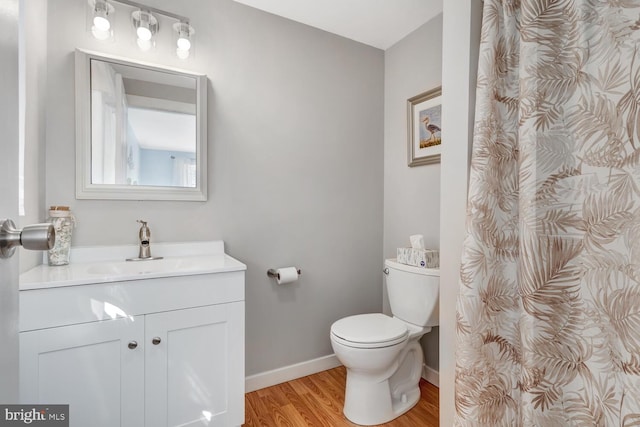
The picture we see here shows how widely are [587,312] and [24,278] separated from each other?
1887 millimetres

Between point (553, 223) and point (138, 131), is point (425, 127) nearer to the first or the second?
point (553, 223)

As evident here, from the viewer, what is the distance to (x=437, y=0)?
1889 millimetres

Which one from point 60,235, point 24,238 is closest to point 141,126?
point 60,235

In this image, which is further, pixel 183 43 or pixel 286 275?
pixel 286 275

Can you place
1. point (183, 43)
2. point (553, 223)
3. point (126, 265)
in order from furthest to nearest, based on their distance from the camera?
point (183, 43) → point (126, 265) → point (553, 223)

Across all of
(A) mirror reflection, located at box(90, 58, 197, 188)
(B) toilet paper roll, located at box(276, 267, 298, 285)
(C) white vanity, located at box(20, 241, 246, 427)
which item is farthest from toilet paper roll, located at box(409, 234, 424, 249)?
(A) mirror reflection, located at box(90, 58, 197, 188)

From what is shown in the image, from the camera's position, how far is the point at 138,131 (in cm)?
167

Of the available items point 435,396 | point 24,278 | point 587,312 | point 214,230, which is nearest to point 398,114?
point 214,230

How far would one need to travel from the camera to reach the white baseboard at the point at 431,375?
6.63ft

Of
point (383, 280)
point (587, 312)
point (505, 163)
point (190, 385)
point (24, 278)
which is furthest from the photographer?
point (383, 280)

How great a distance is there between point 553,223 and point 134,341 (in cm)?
155

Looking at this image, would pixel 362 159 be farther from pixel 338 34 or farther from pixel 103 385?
pixel 103 385

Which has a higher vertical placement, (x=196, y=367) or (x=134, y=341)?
(x=134, y=341)

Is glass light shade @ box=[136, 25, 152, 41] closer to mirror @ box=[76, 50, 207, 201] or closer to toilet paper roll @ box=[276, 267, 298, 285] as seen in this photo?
mirror @ box=[76, 50, 207, 201]
